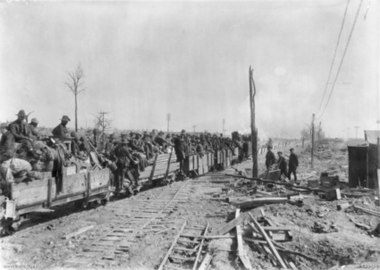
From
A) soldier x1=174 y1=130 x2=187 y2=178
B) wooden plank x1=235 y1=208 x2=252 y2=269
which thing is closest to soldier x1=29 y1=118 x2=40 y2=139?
wooden plank x1=235 y1=208 x2=252 y2=269

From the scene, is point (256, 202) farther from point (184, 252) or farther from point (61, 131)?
point (61, 131)

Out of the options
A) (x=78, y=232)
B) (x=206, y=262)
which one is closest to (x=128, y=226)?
(x=78, y=232)

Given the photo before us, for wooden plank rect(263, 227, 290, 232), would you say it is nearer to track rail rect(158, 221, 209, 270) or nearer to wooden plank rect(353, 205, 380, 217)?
track rail rect(158, 221, 209, 270)

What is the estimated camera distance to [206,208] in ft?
32.7

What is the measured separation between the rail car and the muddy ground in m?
0.40

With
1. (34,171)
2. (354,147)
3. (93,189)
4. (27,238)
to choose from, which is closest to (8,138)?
(34,171)

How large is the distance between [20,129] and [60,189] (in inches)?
63.7

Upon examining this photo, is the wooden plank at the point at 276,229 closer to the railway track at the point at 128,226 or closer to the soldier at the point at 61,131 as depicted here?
the railway track at the point at 128,226

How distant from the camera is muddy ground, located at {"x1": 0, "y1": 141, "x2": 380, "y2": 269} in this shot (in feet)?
19.3

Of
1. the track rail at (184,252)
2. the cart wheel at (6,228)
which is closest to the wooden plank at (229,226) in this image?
the track rail at (184,252)

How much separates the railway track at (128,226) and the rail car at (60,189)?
779mm

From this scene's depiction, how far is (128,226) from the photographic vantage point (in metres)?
7.89

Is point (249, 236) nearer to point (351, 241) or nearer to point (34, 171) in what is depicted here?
point (351, 241)

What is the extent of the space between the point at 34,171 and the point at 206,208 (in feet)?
16.0
